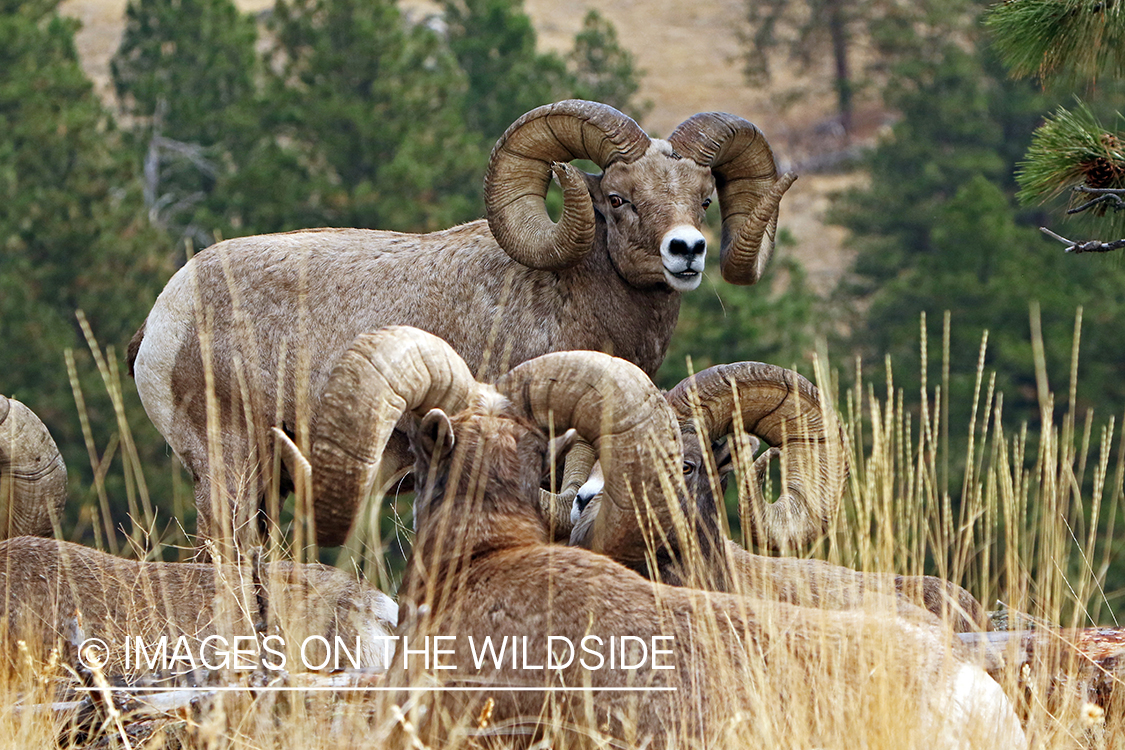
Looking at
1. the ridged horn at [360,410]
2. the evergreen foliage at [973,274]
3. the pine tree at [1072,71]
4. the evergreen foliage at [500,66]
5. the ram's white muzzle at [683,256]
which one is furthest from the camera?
the evergreen foliage at [500,66]

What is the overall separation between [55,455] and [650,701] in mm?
5196

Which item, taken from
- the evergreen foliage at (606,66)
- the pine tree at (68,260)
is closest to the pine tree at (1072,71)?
the pine tree at (68,260)

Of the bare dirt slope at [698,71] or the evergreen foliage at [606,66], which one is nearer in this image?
the evergreen foliage at [606,66]

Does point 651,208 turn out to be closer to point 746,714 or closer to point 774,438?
point 774,438

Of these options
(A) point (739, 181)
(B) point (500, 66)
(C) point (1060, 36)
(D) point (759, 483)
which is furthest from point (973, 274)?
(D) point (759, 483)

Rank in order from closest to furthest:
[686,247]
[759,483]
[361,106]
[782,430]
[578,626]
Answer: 1. [578,626]
2. [759,483]
3. [782,430]
4. [686,247]
5. [361,106]

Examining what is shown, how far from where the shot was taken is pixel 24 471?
8516 mm

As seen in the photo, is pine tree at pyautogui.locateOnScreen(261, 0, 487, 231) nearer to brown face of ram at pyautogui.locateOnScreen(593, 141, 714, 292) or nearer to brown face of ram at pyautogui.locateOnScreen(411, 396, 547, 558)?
brown face of ram at pyautogui.locateOnScreen(593, 141, 714, 292)

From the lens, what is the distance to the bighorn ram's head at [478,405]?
17.4 feet

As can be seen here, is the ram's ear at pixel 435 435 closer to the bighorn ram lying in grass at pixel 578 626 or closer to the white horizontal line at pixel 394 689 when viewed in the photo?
the bighorn ram lying in grass at pixel 578 626

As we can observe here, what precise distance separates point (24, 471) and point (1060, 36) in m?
6.32

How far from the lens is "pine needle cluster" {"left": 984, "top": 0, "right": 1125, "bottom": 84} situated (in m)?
7.57

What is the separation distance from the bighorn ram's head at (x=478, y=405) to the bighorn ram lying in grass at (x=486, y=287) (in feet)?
7.05

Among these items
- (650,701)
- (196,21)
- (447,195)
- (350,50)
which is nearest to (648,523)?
(650,701)
